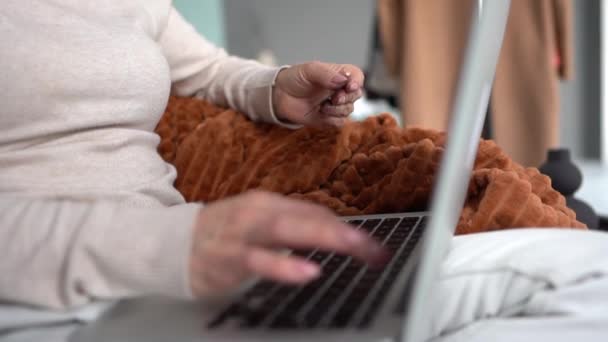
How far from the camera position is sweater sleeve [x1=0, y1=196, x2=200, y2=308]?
1.24 ft

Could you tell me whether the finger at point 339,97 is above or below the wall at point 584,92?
above

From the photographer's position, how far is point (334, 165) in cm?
76

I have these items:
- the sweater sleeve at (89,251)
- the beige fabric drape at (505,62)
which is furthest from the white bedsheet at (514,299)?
the beige fabric drape at (505,62)

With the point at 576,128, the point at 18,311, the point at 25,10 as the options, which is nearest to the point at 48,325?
the point at 18,311

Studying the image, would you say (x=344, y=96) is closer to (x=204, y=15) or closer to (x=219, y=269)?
(x=219, y=269)

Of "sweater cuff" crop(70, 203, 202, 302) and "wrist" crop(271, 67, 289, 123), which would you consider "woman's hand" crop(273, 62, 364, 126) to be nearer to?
"wrist" crop(271, 67, 289, 123)

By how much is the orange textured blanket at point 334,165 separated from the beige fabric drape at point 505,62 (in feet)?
3.21

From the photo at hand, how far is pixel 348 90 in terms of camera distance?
72 centimetres

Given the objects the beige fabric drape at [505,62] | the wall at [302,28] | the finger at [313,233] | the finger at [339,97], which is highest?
the finger at [313,233]

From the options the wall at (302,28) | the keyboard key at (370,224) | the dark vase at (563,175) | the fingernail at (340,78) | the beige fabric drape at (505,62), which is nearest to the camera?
the keyboard key at (370,224)

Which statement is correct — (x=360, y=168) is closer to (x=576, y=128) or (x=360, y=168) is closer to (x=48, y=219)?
(x=48, y=219)

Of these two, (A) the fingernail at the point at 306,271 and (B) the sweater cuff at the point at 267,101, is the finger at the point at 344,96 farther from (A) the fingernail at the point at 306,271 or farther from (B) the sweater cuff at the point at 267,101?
(A) the fingernail at the point at 306,271

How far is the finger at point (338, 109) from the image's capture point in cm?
75

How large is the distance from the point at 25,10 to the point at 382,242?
368 millimetres
